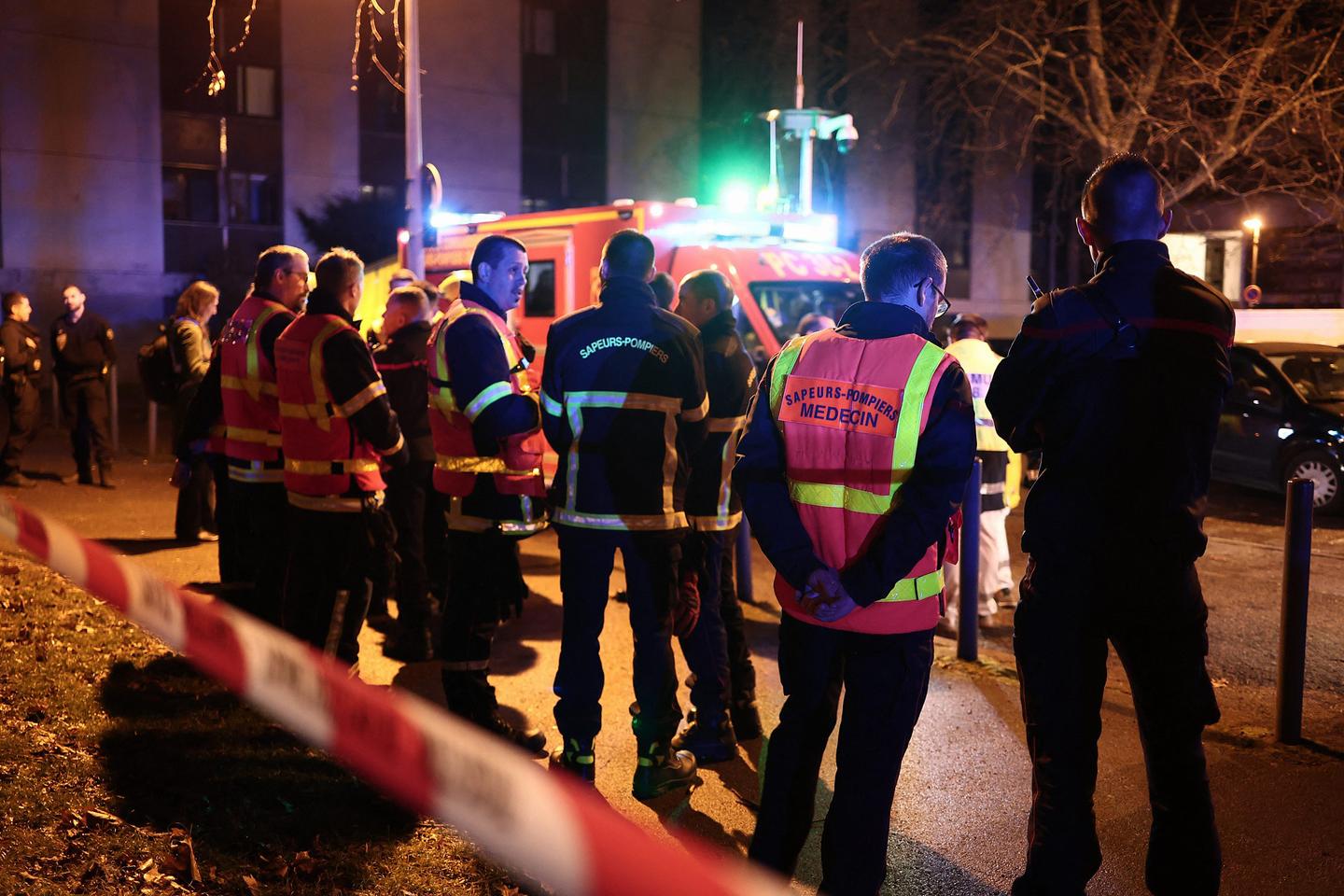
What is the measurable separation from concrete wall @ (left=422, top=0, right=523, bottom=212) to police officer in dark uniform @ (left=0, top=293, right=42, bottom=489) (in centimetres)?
2023

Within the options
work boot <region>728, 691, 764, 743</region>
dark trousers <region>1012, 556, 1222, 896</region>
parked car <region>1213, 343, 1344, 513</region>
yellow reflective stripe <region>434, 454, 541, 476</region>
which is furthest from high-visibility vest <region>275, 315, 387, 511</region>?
parked car <region>1213, 343, 1344, 513</region>

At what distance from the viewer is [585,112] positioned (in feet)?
111

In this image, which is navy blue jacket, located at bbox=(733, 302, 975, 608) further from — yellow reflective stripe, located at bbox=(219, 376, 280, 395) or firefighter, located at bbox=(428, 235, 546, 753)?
yellow reflective stripe, located at bbox=(219, 376, 280, 395)

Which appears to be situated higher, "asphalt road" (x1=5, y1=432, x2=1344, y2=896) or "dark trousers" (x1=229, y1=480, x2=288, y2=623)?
"dark trousers" (x1=229, y1=480, x2=288, y2=623)

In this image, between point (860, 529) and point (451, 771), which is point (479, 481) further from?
point (451, 771)

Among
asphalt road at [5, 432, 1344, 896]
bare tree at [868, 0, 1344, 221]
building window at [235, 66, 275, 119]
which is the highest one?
building window at [235, 66, 275, 119]

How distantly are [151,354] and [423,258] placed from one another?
4607 mm

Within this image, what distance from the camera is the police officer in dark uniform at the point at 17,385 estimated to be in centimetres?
1213

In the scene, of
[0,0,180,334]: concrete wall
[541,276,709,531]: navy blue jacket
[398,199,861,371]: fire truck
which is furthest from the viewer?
[0,0,180,334]: concrete wall

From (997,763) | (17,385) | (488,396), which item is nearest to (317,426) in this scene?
(488,396)

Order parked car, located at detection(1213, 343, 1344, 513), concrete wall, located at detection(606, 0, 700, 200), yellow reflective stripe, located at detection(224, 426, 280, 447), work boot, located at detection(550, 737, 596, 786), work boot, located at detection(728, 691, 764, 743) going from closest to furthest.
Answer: work boot, located at detection(550, 737, 596, 786) < work boot, located at detection(728, 691, 764, 743) < yellow reflective stripe, located at detection(224, 426, 280, 447) < parked car, located at detection(1213, 343, 1344, 513) < concrete wall, located at detection(606, 0, 700, 200)

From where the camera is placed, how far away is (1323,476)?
11578 millimetres

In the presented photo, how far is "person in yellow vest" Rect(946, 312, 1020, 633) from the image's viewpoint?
22.9 feet

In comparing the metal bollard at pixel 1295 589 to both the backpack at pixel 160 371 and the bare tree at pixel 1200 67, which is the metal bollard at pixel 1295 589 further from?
the bare tree at pixel 1200 67
